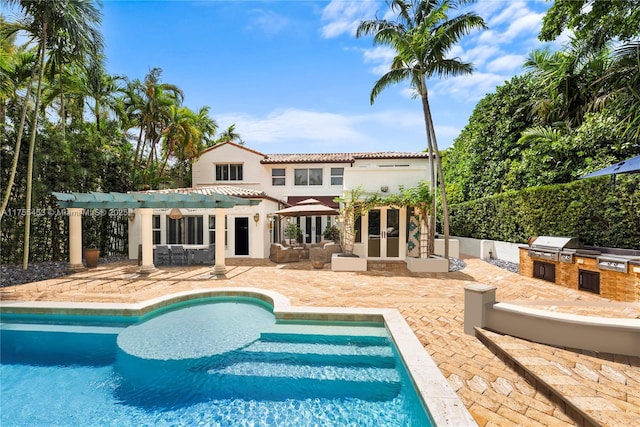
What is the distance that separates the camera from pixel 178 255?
49.6 feet

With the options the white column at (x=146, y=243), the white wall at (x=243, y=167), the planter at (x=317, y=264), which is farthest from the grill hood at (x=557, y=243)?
the white wall at (x=243, y=167)

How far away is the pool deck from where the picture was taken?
12.4 feet

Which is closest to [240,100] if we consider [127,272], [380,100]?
[380,100]

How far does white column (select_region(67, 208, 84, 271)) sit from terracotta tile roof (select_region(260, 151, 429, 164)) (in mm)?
12770

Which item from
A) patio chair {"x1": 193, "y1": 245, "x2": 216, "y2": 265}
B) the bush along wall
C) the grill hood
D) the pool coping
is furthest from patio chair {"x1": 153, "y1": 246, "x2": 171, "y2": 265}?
the bush along wall

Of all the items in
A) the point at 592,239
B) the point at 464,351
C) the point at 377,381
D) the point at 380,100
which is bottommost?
the point at 377,381

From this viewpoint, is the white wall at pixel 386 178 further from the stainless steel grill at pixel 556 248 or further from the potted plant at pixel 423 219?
the stainless steel grill at pixel 556 248

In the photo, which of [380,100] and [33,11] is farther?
[380,100]

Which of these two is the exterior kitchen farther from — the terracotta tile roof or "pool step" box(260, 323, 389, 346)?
the terracotta tile roof

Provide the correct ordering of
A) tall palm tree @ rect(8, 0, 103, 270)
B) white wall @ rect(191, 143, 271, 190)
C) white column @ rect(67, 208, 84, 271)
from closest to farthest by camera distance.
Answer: tall palm tree @ rect(8, 0, 103, 270)
white column @ rect(67, 208, 84, 271)
white wall @ rect(191, 143, 271, 190)

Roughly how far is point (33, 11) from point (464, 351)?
62.2 feet

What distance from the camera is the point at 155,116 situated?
67.5 feet

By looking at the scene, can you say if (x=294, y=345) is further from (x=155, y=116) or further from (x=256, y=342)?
(x=155, y=116)

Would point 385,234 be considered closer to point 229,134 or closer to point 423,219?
point 423,219
